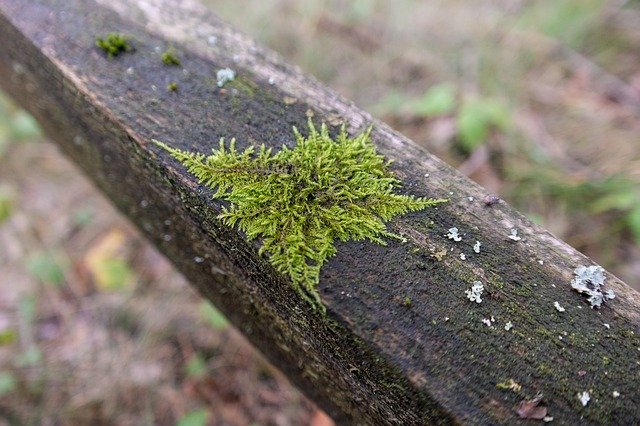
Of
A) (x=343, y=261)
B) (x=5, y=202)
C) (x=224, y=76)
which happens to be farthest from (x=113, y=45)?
(x=5, y=202)

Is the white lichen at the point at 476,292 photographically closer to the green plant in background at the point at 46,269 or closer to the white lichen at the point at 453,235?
the white lichen at the point at 453,235

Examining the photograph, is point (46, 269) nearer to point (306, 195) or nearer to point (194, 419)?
point (194, 419)

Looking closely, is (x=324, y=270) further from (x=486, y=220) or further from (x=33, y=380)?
(x=33, y=380)

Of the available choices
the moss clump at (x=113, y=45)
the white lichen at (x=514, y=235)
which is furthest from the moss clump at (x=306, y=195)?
the moss clump at (x=113, y=45)

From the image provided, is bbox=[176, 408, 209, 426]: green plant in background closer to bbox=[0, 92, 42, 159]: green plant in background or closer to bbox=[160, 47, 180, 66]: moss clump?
bbox=[160, 47, 180, 66]: moss clump

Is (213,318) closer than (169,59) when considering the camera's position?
No

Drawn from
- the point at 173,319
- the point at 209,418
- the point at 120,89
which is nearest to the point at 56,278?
the point at 173,319

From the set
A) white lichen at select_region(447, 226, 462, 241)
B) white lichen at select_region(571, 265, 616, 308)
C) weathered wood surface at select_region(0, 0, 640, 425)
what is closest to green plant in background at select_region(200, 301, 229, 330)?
weathered wood surface at select_region(0, 0, 640, 425)
